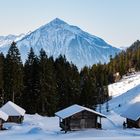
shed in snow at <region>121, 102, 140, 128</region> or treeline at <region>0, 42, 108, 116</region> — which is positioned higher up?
treeline at <region>0, 42, 108, 116</region>

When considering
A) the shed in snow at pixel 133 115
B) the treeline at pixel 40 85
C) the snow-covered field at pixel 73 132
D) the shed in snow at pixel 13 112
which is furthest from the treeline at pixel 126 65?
the shed in snow at pixel 133 115

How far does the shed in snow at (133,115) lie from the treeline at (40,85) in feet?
71.0

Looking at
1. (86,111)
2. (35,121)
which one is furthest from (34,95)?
(86,111)

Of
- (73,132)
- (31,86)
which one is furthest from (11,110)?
(73,132)

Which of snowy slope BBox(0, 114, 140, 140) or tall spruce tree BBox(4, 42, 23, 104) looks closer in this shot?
snowy slope BBox(0, 114, 140, 140)

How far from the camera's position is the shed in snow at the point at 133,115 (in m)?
71.6

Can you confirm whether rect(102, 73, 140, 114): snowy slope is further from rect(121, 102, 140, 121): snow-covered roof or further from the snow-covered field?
rect(121, 102, 140, 121): snow-covered roof

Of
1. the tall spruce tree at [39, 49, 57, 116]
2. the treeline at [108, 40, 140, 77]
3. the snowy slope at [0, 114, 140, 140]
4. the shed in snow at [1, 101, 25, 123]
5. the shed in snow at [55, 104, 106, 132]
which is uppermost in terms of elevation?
the treeline at [108, 40, 140, 77]

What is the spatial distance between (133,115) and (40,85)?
26.1 metres

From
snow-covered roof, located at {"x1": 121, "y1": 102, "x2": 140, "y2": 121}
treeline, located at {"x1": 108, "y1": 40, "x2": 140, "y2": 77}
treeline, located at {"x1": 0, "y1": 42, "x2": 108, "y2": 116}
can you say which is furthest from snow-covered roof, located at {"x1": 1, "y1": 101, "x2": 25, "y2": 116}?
Answer: treeline, located at {"x1": 108, "y1": 40, "x2": 140, "y2": 77}

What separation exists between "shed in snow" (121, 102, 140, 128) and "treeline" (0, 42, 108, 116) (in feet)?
71.0

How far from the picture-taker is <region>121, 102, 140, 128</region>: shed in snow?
2820 inches

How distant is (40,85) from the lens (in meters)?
93.2

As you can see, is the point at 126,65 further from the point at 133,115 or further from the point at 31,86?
the point at 133,115
